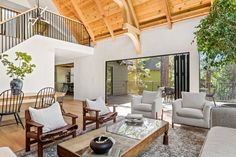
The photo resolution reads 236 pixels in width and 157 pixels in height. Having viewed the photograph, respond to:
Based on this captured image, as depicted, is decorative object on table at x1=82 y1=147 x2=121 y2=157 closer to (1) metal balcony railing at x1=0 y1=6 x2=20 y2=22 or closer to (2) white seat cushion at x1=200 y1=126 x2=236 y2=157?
(2) white seat cushion at x1=200 y1=126 x2=236 y2=157

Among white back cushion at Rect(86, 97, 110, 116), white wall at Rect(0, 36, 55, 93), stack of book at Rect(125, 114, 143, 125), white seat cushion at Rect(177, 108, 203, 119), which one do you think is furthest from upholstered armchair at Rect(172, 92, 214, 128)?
white wall at Rect(0, 36, 55, 93)

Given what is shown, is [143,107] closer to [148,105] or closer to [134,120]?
[148,105]

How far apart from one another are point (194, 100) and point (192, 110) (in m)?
0.36

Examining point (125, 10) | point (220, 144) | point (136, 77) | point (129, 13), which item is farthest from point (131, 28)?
point (136, 77)

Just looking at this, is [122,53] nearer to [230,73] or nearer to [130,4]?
[130,4]

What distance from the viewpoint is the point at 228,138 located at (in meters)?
1.78

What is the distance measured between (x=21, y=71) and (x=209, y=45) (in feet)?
13.9

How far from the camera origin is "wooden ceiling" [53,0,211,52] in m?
5.16

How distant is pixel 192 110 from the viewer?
12.0 feet

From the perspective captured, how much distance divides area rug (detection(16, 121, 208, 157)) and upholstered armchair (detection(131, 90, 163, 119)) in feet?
2.86

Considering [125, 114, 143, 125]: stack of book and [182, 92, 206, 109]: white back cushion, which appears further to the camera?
[182, 92, 206, 109]: white back cushion

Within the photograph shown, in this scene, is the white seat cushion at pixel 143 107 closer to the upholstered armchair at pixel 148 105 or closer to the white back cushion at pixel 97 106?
the upholstered armchair at pixel 148 105

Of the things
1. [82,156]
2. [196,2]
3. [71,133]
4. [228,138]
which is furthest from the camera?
[196,2]

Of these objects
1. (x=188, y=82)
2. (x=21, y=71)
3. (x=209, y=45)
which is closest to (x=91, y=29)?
(x=21, y=71)
